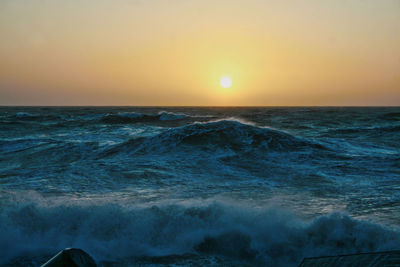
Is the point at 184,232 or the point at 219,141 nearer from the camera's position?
the point at 184,232

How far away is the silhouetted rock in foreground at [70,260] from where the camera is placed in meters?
1.66

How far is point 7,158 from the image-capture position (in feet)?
26.6

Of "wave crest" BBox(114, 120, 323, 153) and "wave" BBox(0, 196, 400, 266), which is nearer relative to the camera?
"wave" BBox(0, 196, 400, 266)

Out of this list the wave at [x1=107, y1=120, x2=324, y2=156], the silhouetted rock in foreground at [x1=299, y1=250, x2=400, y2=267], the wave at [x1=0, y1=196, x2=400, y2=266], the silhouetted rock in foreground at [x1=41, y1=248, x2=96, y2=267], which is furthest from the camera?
the wave at [x1=107, y1=120, x2=324, y2=156]

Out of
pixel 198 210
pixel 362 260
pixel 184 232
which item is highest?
pixel 362 260

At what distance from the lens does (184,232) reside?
3.59m

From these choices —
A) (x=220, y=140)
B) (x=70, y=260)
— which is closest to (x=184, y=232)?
(x=70, y=260)

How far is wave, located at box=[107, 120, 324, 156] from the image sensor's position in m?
8.91

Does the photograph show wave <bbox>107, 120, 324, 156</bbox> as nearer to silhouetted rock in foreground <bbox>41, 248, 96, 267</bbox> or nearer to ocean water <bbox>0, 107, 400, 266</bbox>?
ocean water <bbox>0, 107, 400, 266</bbox>

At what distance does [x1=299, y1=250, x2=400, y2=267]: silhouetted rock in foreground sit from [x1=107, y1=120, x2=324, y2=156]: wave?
6737 millimetres

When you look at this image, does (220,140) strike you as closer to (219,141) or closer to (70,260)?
(219,141)

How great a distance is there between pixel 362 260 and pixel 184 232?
2171 mm

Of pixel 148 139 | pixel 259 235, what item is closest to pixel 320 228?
pixel 259 235

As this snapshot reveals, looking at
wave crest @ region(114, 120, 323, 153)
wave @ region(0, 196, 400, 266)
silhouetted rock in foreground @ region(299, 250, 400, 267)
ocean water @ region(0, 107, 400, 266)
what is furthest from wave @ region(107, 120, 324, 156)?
silhouetted rock in foreground @ region(299, 250, 400, 267)
